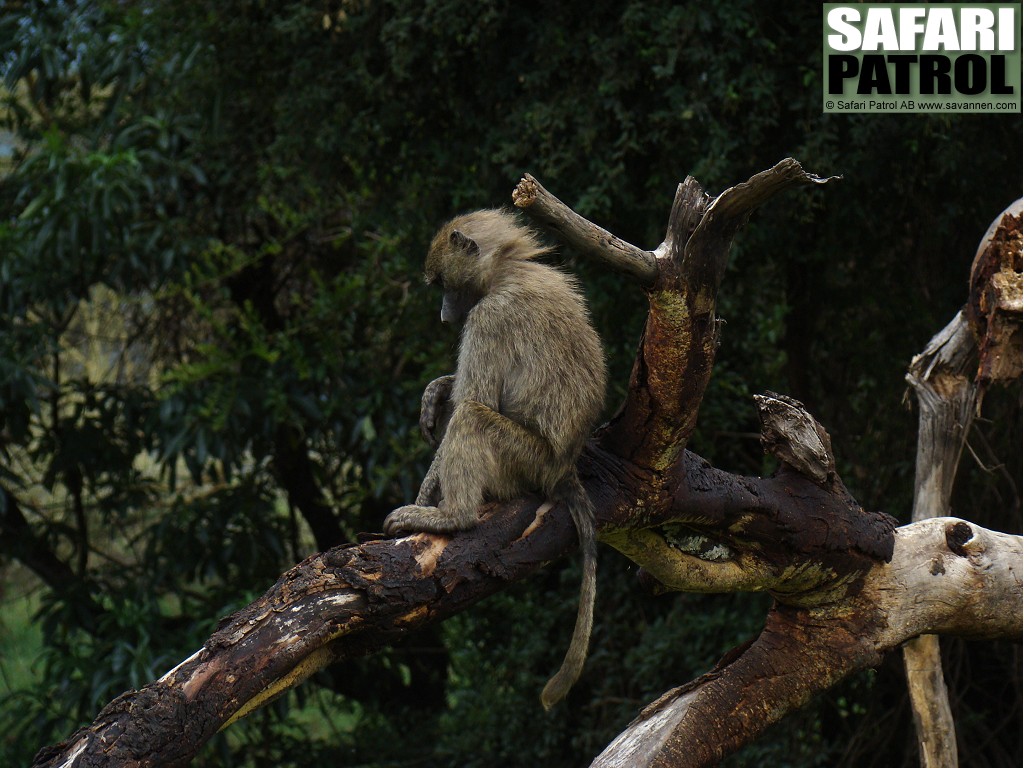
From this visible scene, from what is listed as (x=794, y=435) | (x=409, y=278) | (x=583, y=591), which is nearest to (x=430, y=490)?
(x=583, y=591)

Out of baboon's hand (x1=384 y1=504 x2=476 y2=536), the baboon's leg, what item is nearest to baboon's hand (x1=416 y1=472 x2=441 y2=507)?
the baboon's leg

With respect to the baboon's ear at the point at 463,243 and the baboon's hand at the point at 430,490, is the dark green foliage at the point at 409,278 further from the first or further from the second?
the baboon's hand at the point at 430,490

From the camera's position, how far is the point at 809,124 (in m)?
4.19

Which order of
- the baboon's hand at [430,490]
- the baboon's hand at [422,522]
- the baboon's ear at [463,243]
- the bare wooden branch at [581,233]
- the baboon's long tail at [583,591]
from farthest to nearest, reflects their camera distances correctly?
1. the baboon's ear at [463,243]
2. the baboon's hand at [430,490]
3. the baboon's long tail at [583,591]
4. the baboon's hand at [422,522]
5. the bare wooden branch at [581,233]

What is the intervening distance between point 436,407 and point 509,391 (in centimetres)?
25

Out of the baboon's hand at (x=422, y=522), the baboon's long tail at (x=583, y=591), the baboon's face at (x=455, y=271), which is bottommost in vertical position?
the baboon's long tail at (x=583, y=591)

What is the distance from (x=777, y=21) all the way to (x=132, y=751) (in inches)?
136

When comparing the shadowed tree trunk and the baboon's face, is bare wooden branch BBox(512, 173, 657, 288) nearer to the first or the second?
the shadowed tree trunk

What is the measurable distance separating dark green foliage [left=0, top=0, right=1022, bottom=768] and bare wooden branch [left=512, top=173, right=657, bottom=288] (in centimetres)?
180

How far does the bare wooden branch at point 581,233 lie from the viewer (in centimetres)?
214

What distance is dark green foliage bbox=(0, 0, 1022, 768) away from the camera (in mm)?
4289

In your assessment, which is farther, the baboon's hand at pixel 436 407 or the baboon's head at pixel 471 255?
the baboon's head at pixel 471 255

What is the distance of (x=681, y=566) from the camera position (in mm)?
3053

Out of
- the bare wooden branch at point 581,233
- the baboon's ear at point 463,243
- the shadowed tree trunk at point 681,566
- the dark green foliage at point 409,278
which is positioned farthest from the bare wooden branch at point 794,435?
the dark green foliage at point 409,278
